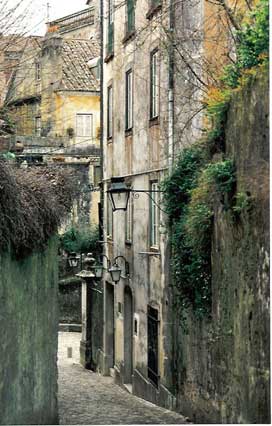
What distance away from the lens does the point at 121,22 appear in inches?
730

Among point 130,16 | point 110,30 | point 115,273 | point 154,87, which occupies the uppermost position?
point 110,30

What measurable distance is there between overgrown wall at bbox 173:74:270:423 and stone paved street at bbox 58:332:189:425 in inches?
76.4

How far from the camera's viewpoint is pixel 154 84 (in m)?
15.4

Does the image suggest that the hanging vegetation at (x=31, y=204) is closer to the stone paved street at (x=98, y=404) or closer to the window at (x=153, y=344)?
the stone paved street at (x=98, y=404)

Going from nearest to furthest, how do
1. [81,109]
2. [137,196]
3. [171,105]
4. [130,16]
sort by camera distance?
[171,105] → [137,196] → [130,16] → [81,109]

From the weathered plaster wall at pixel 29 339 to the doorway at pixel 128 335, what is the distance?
6.32 metres

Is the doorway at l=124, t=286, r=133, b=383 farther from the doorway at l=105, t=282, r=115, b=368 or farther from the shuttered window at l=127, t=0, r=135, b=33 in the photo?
the shuttered window at l=127, t=0, r=135, b=33

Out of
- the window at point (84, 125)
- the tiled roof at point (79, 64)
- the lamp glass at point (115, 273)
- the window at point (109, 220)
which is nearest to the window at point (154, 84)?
the lamp glass at point (115, 273)

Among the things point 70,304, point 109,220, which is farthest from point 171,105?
point 70,304

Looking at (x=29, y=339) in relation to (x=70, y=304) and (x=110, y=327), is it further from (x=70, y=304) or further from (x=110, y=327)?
(x=70, y=304)

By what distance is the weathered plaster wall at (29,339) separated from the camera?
924 centimetres

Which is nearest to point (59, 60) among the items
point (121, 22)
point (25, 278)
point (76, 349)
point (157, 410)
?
point (121, 22)

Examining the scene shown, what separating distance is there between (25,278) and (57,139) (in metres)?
14.1

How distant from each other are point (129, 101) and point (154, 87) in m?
2.39
